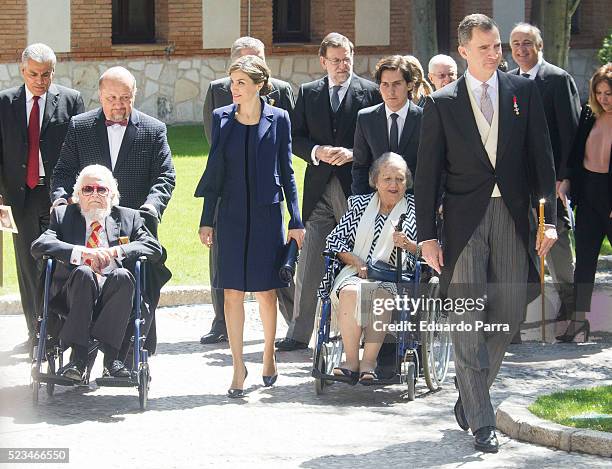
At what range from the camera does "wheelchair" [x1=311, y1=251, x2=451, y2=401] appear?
31.1 ft

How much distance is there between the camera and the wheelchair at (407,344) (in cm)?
948

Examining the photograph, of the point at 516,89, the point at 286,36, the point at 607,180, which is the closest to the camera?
the point at 516,89

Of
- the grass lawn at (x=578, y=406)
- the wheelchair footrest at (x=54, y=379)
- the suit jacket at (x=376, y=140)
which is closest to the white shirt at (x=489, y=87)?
the grass lawn at (x=578, y=406)

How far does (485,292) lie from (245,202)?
2.10 meters

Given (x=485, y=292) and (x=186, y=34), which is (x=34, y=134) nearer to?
(x=485, y=292)

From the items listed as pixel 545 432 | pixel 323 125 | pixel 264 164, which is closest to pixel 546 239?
pixel 545 432

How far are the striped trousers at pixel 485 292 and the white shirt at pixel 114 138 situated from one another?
2.98 metres

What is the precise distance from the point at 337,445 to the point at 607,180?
12.8 ft

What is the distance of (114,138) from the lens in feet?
34.0

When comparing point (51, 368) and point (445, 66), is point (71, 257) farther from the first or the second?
point (445, 66)

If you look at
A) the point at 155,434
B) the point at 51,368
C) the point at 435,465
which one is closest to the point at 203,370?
the point at 51,368

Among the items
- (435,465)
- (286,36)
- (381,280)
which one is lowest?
(435,465)

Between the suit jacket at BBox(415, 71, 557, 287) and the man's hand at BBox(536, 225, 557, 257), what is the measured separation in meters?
0.06

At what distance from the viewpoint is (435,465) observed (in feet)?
25.7
